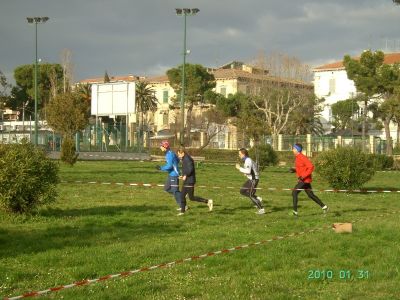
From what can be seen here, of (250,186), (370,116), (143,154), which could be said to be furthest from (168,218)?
(370,116)

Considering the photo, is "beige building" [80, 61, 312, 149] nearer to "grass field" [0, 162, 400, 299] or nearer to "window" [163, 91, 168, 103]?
"window" [163, 91, 168, 103]

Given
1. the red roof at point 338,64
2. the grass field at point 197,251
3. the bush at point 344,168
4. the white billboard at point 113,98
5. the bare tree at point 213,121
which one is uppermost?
the red roof at point 338,64

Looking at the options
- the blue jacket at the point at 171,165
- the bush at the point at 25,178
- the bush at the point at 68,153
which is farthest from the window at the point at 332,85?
the bush at the point at 25,178

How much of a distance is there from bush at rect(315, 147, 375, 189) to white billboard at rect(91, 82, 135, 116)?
33.7 m

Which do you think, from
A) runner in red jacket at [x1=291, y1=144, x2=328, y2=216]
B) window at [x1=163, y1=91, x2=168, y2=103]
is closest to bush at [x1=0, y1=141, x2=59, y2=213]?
A: runner in red jacket at [x1=291, y1=144, x2=328, y2=216]

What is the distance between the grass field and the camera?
24.1 ft

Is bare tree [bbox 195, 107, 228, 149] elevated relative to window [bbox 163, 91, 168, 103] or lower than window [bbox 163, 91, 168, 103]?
lower

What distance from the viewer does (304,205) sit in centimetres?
1689

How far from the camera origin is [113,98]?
182 ft

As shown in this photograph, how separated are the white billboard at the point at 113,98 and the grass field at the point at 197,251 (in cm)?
3808

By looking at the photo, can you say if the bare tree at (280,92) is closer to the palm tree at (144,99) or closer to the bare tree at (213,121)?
the bare tree at (213,121)

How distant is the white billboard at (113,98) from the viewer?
54.5m

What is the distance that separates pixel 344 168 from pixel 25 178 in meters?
11.6

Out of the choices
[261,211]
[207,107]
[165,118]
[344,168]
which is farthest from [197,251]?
[165,118]
